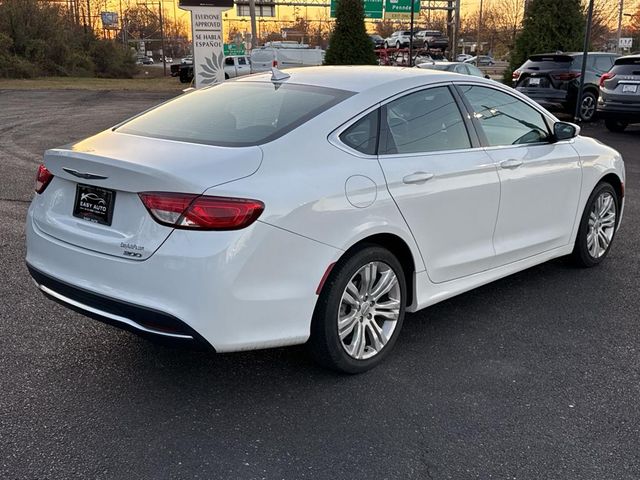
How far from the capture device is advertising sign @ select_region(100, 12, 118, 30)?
58.7 metres

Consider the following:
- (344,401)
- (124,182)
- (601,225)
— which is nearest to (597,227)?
(601,225)

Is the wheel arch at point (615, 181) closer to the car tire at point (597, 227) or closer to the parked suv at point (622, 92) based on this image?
the car tire at point (597, 227)

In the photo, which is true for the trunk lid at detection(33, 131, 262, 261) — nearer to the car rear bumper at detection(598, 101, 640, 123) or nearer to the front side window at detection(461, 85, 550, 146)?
the front side window at detection(461, 85, 550, 146)

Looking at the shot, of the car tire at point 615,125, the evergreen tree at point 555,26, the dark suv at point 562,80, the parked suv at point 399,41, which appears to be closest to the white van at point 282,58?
the parked suv at point 399,41

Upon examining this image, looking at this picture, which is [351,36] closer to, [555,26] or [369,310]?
[555,26]

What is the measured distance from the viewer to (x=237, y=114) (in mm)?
3748

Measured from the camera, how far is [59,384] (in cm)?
341

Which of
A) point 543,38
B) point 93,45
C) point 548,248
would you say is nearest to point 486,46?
point 93,45

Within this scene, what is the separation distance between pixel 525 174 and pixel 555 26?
1527 centimetres

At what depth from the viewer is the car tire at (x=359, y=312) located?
10.9 ft

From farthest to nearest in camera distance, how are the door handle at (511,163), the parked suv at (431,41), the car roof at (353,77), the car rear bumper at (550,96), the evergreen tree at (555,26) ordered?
the parked suv at (431,41), the evergreen tree at (555,26), the car rear bumper at (550,96), the door handle at (511,163), the car roof at (353,77)

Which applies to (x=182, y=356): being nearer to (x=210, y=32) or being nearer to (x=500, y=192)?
(x=500, y=192)

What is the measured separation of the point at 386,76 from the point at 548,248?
Answer: 74.9 inches

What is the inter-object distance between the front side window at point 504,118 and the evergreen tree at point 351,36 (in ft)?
57.5
